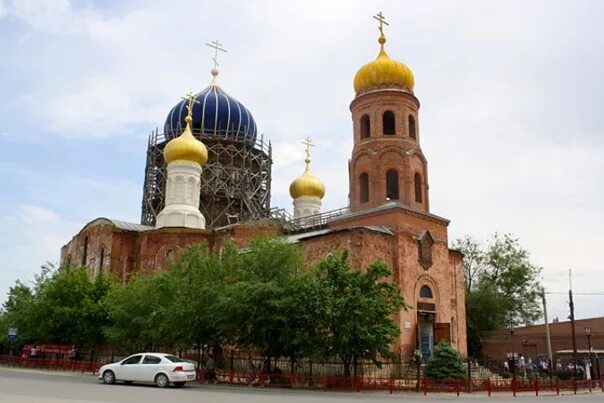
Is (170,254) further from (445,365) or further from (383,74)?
(445,365)

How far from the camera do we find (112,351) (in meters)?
29.7

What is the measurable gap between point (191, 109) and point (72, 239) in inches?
465

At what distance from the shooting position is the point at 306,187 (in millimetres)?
43000

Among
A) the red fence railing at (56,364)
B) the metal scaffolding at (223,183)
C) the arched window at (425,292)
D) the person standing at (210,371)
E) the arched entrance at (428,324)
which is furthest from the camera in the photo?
the metal scaffolding at (223,183)

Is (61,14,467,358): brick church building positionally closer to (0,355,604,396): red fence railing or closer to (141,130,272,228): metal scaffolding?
(141,130,272,228): metal scaffolding

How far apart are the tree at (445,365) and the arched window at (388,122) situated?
11.7 metres

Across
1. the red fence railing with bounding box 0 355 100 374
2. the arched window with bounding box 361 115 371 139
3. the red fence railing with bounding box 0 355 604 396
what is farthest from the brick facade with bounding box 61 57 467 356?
the red fence railing with bounding box 0 355 100 374

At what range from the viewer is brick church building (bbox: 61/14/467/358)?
2659 centimetres

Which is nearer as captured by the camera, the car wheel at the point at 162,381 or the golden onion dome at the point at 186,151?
the car wheel at the point at 162,381

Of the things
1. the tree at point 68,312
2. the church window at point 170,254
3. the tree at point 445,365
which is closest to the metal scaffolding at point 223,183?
the church window at point 170,254

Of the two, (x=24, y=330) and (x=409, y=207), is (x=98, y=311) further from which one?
(x=409, y=207)

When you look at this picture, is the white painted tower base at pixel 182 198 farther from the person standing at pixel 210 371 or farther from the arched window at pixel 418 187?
the person standing at pixel 210 371

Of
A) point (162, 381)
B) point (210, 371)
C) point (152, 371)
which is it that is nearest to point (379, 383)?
point (210, 371)

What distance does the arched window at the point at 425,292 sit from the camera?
27.1 m
